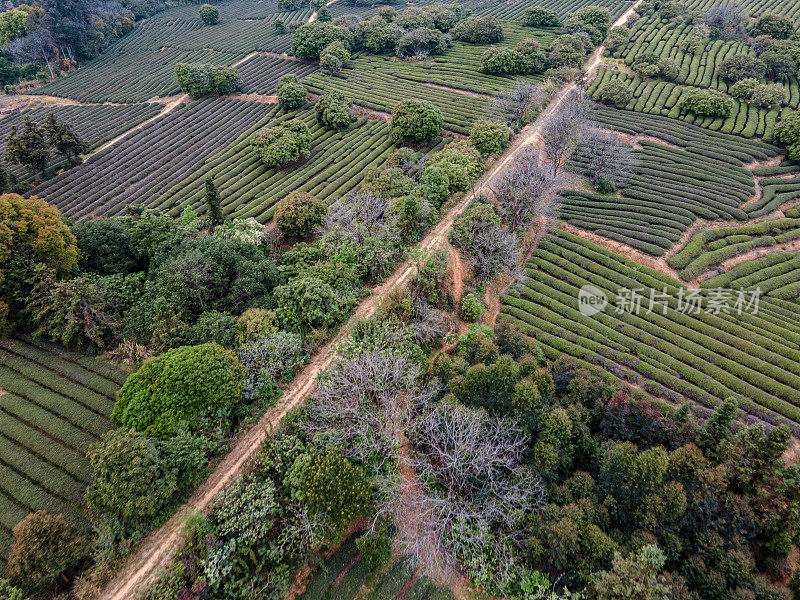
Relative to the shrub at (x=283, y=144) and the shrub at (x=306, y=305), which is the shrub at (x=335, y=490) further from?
the shrub at (x=283, y=144)

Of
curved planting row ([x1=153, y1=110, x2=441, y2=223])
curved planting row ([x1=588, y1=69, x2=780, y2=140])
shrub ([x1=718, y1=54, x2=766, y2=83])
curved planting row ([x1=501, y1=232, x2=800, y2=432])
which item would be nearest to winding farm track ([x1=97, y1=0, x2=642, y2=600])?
curved planting row ([x1=501, y1=232, x2=800, y2=432])

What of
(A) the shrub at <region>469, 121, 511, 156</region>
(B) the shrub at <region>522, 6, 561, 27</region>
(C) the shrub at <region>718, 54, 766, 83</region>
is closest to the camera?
(A) the shrub at <region>469, 121, 511, 156</region>

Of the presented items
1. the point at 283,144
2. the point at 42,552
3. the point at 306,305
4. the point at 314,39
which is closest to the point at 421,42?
the point at 314,39

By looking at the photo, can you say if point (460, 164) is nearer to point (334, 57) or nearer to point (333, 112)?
point (333, 112)

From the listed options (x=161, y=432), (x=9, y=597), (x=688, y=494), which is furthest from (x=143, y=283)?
(x=688, y=494)

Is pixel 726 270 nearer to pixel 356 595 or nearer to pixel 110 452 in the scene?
pixel 356 595

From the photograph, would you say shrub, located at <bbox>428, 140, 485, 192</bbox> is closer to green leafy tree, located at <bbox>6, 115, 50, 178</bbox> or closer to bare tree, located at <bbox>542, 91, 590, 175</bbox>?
bare tree, located at <bbox>542, 91, 590, 175</bbox>

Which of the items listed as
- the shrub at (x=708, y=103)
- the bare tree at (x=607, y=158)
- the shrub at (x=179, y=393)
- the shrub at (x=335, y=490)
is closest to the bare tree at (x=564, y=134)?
the bare tree at (x=607, y=158)
